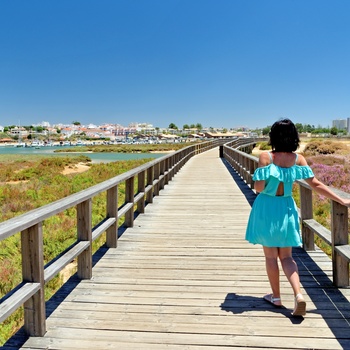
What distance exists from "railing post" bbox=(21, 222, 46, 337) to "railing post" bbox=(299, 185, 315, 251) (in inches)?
127

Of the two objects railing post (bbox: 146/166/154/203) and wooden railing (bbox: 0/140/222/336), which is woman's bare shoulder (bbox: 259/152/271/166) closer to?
wooden railing (bbox: 0/140/222/336)

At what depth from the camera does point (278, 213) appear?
308cm

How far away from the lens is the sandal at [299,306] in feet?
9.89

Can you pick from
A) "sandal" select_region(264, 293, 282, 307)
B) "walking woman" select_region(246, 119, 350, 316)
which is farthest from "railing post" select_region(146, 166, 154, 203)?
"walking woman" select_region(246, 119, 350, 316)

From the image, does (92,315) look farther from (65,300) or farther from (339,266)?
(339,266)

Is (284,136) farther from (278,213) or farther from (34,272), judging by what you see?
(34,272)

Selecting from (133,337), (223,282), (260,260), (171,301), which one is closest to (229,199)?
(260,260)

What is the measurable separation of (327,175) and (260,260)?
1077 cm

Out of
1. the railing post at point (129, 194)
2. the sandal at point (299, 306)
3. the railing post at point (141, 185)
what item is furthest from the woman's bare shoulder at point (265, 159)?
the railing post at point (141, 185)

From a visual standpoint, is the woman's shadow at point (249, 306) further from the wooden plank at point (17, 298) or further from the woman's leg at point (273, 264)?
the wooden plank at point (17, 298)

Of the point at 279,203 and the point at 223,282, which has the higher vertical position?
the point at 279,203

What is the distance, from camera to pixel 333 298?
3.50 meters

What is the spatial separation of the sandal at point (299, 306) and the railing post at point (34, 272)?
1927 millimetres

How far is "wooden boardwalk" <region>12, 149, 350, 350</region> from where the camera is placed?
2.80 m
